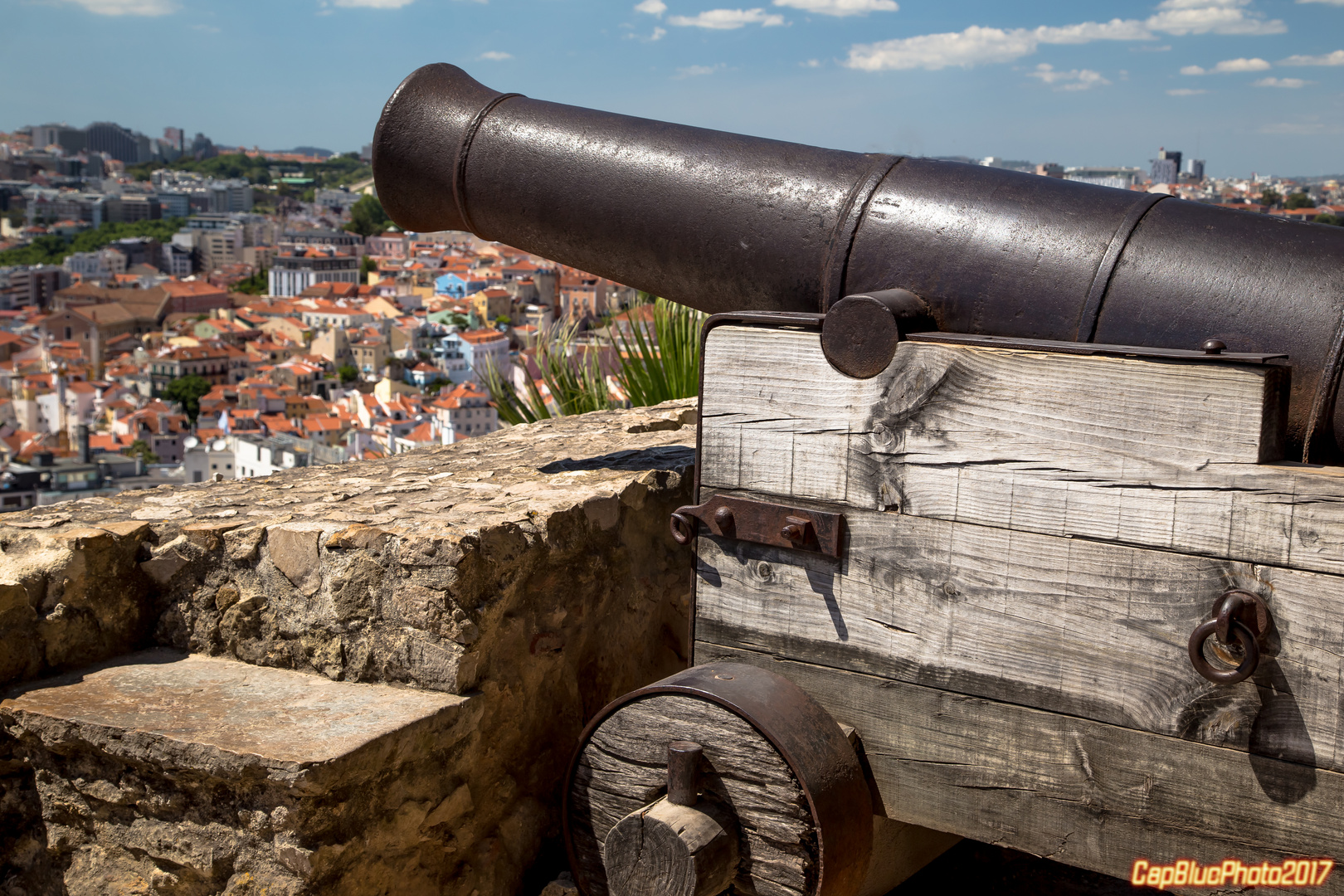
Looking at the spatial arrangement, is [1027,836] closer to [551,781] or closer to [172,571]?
[551,781]

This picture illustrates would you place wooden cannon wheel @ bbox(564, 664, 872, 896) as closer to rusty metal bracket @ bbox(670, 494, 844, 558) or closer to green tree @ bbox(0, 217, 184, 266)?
rusty metal bracket @ bbox(670, 494, 844, 558)

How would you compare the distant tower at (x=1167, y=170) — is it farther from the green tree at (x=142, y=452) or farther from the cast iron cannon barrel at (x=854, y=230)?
the green tree at (x=142, y=452)

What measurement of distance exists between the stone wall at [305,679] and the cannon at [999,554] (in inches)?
7.3

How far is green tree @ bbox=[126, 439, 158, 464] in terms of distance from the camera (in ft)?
147

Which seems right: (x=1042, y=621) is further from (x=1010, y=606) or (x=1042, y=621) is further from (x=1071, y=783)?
(x=1071, y=783)

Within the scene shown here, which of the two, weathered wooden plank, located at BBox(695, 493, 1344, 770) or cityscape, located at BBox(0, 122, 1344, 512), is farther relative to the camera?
cityscape, located at BBox(0, 122, 1344, 512)

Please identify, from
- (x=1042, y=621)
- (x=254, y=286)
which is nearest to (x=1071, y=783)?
(x=1042, y=621)

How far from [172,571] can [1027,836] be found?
1.22m

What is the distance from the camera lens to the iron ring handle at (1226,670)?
1.17 meters

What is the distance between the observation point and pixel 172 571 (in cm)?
167

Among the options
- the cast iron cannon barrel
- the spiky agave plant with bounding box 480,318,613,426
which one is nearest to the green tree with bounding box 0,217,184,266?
the spiky agave plant with bounding box 480,318,613,426

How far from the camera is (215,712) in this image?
1.45 metres

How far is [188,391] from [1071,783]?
58529 mm

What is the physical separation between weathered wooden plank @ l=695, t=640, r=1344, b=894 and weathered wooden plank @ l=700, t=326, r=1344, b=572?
23 centimetres
